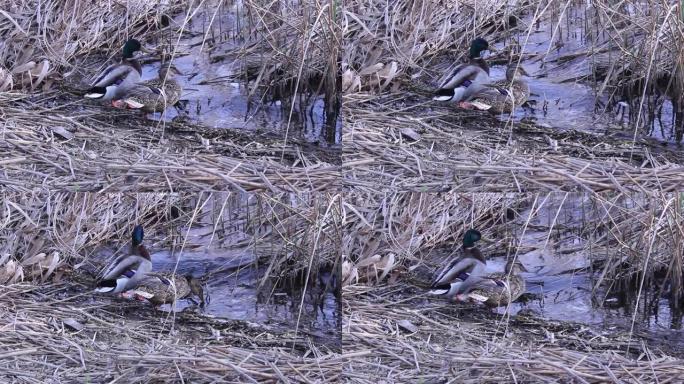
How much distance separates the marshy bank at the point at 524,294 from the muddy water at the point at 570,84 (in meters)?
0.26

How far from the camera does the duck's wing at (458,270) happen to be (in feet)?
11.3

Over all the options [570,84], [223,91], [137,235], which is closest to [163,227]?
[137,235]

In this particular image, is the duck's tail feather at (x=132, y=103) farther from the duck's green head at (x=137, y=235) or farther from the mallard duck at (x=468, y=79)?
the mallard duck at (x=468, y=79)

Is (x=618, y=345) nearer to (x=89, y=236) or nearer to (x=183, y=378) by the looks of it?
(x=183, y=378)

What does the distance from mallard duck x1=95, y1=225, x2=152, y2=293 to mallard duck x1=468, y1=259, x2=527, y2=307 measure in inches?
44.9

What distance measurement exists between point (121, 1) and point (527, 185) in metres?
1.57

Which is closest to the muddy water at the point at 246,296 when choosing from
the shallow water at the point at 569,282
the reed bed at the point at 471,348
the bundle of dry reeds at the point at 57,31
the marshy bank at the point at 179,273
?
the marshy bank at the point at 179,273

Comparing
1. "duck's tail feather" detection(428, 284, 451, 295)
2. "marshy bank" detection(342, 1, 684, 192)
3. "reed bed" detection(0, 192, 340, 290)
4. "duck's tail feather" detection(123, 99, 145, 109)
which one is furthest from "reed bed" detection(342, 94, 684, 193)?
"duck's tail feather" detection(123, 99, 145, 109)

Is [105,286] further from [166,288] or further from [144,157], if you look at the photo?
[144,157]

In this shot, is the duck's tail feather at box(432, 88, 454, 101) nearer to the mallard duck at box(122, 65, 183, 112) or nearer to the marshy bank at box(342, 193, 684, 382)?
the marshy bank at box(342, 193, 684, 382)

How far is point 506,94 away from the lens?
3482 millimetres

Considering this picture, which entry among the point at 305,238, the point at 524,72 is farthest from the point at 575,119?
the point at 305,238

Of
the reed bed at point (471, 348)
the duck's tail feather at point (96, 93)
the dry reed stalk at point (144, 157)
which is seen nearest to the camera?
the reed bed at point (471, 348)

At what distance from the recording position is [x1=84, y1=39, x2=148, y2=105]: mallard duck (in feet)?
11.6
